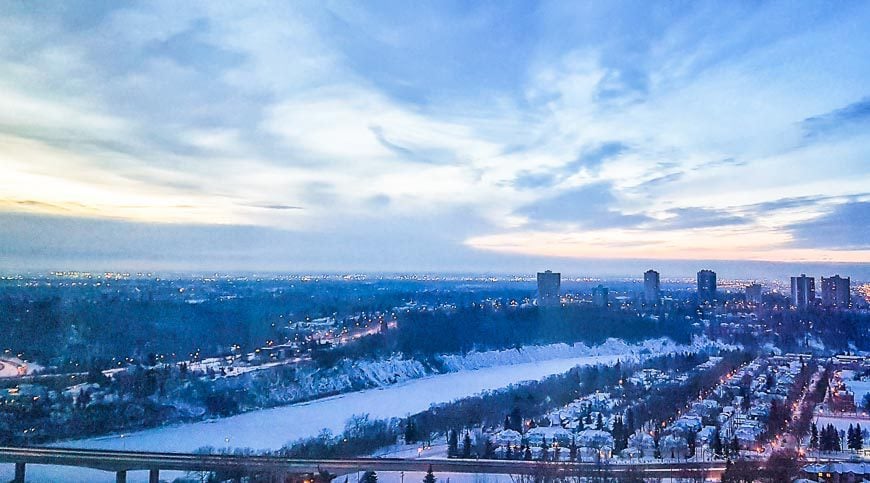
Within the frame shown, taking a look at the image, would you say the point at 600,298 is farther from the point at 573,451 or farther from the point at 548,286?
Answer: the point at 573,451

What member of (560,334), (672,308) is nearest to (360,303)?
(560,334)

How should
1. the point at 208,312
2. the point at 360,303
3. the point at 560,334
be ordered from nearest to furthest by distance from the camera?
1. the point at 208,312
2. the point at 560,334
3. the point at 360,303

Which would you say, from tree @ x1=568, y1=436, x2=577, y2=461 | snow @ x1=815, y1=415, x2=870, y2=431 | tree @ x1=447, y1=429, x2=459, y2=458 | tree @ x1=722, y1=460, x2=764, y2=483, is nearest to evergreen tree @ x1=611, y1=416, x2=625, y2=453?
tree @ x1=568, y1=436, x2=577, y2=461

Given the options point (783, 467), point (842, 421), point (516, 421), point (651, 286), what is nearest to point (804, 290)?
point (651, 286)

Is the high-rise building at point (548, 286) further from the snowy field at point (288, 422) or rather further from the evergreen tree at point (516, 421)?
the evergreen tree at point (516, 421)

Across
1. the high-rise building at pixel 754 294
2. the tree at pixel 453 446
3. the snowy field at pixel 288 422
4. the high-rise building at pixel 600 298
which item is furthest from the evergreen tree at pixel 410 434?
the high-rise building at pixel 754 294

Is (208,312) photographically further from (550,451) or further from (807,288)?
(807,288)
